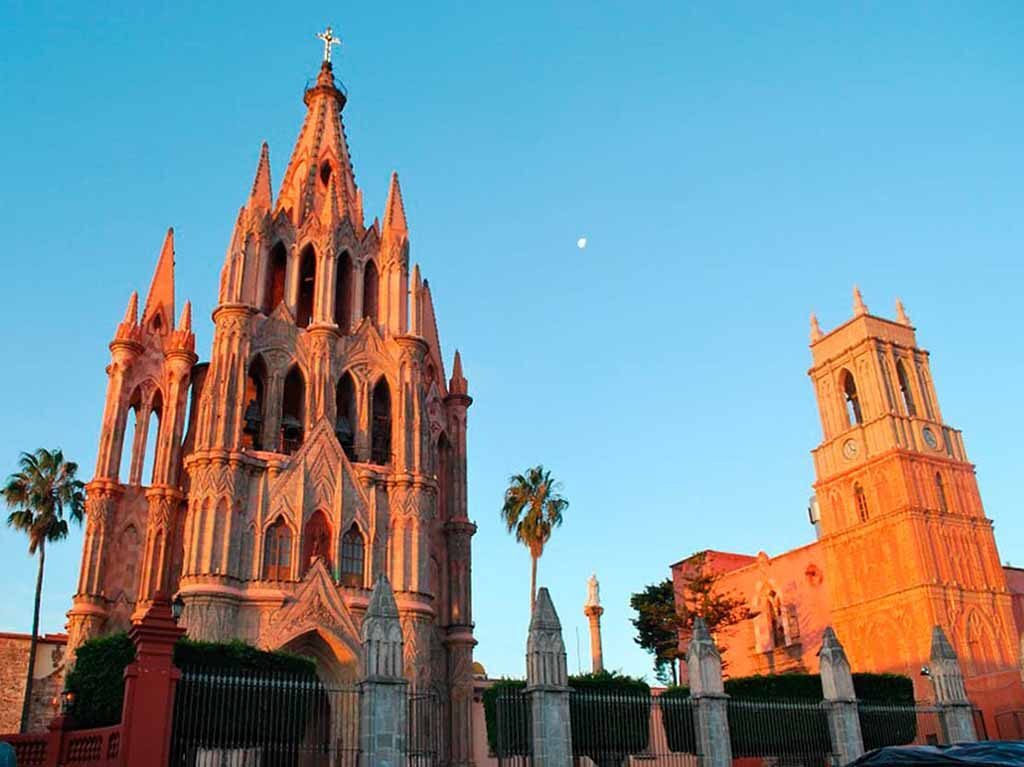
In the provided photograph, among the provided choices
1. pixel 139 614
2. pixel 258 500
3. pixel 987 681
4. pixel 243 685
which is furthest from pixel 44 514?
pixel 987 681

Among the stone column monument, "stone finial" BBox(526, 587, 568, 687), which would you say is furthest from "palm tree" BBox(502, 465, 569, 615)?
"stone finial" BBox(526, 587, 568, 687)

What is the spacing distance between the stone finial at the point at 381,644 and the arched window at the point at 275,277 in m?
20.7

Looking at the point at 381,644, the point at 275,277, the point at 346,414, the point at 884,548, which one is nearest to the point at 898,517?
the point at 884,548

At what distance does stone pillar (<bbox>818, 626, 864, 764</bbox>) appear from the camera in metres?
22.7

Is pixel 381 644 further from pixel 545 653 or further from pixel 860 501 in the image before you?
pixel 860 501

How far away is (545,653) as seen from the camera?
19.2 m

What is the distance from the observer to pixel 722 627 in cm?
4322

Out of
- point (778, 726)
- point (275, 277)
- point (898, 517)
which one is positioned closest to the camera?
point (778, 726)

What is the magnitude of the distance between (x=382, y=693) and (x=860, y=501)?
33.5 metres

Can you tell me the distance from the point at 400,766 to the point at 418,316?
23089 millimetres

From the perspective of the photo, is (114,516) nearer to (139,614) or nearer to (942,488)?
(139,614)

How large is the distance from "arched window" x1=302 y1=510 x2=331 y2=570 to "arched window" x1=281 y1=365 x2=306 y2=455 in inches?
118

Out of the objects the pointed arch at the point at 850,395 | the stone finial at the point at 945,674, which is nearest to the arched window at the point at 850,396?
the pointed arch at the point at 850,395

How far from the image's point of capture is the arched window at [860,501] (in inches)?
1757
